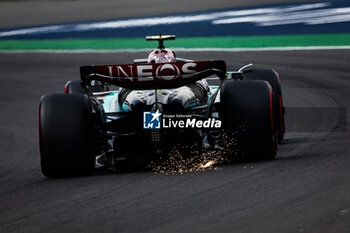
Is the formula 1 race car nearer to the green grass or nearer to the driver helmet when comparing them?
the driver helmet

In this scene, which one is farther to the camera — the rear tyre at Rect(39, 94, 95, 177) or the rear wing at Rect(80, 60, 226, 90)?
the rear wing at Rect(80, 60, 226, 90)

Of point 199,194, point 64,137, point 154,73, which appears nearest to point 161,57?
point 154,73

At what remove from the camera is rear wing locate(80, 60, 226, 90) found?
27.4 ft

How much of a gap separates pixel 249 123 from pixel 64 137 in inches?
75.4

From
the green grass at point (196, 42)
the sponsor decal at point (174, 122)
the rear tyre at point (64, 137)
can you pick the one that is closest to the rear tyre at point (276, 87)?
the sponsor decal at point (174, 122)

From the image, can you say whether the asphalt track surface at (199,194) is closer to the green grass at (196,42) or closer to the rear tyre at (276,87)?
the rear tyre at (276,87)

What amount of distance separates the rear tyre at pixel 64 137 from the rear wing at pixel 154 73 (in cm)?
41

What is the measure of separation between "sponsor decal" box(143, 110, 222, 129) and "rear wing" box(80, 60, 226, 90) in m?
0.37

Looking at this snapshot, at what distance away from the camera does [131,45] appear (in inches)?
861

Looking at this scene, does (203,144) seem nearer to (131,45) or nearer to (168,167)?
(168,167)

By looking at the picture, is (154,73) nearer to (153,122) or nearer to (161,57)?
(153,122)

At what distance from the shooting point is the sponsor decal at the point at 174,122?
324 inches

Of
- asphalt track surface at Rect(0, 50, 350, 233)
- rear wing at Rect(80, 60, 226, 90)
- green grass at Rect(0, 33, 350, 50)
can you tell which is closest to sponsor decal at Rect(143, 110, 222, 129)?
rear wing at Rect(80, 60, 226, 90)

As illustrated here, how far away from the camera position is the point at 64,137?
8180 mm
